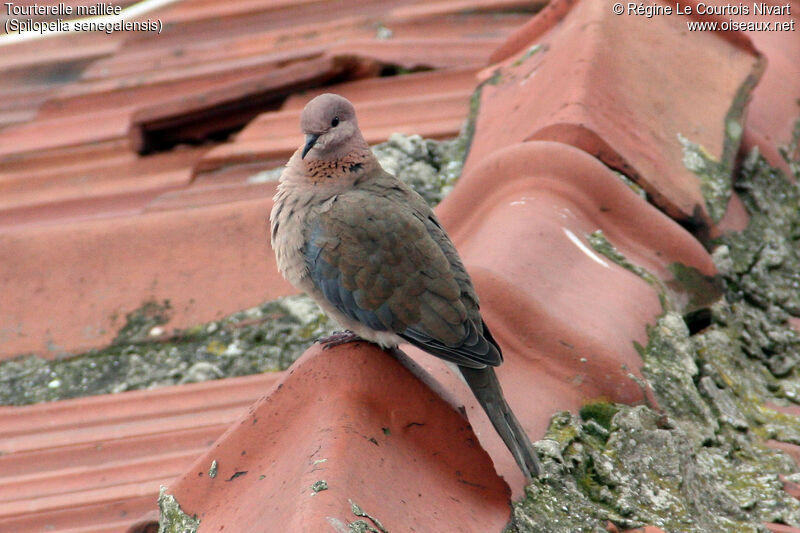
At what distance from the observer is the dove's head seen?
8.04ft

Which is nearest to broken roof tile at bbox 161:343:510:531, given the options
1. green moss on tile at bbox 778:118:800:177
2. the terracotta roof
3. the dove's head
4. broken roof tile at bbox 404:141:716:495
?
the terracotta roof

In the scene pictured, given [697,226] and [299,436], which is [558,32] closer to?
[697,226]

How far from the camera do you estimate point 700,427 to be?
222 cm

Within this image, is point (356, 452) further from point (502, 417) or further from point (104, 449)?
point (104, 449)

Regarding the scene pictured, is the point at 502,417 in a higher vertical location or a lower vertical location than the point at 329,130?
lower

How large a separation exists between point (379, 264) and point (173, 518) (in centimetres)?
72

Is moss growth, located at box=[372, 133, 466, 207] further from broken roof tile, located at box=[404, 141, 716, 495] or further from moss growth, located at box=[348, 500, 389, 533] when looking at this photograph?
moss growth, located at box=[348, 500, 389, 533]

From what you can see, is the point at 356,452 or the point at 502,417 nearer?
the point at 356,452

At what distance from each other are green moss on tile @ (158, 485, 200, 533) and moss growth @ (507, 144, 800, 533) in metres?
0.59

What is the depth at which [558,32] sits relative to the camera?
350 cm

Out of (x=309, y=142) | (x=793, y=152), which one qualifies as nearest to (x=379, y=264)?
(x=309, y=142)

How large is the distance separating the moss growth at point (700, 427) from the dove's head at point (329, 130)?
2.44 ft

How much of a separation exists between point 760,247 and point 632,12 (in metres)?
1.02

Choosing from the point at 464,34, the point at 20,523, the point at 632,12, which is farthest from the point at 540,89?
the point at 20,523
